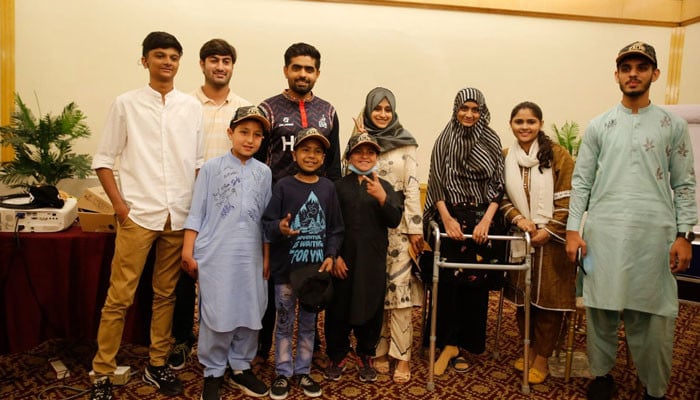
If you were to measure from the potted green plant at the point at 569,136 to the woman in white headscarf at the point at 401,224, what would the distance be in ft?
10.6

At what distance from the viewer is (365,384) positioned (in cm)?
262

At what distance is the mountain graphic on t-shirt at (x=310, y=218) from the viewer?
2367 millimetres

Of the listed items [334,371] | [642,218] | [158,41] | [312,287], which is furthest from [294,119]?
[642,218]

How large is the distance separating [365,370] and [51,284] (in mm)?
1697

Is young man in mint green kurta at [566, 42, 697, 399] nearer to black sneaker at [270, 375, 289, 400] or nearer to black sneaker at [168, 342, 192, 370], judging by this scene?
black sneaker at [270, 375, 289, 400]

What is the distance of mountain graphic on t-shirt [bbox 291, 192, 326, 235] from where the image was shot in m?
2.37

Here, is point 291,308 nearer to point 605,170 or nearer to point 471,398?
point 471,398

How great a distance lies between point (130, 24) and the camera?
4.75 meters

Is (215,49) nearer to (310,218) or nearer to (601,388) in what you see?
(310,218)

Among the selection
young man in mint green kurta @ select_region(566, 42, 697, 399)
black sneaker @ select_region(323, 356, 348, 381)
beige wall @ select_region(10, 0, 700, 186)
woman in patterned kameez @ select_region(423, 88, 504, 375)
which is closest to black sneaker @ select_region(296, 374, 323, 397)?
black sneaker @ select_region(323, 356, 348, 381)

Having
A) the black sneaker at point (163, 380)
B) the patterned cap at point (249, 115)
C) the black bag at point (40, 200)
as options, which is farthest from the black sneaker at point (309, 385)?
the black bag at point (40, 200)

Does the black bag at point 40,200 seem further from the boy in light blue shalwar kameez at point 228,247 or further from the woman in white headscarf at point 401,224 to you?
the woman in white headscarf at point 401,224

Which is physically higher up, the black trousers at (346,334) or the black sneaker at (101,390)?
the black trousers at (346,334)

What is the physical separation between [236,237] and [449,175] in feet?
3.97
